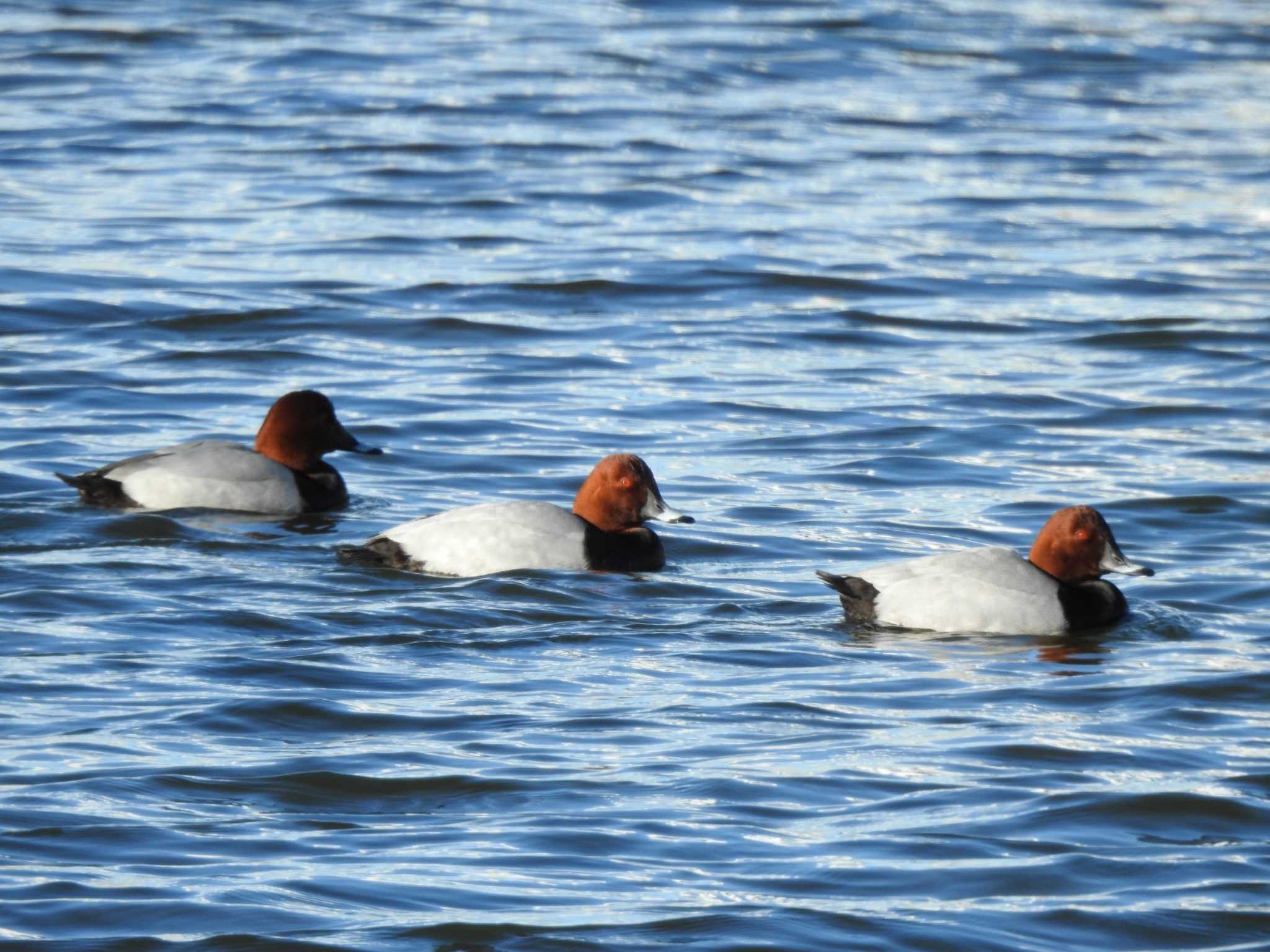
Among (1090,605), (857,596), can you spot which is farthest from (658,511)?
(1090,605)

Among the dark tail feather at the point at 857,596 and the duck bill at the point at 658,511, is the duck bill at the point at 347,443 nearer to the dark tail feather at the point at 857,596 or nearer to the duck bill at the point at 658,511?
the duck bill at the point at 658,511

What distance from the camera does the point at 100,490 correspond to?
10.0 metres

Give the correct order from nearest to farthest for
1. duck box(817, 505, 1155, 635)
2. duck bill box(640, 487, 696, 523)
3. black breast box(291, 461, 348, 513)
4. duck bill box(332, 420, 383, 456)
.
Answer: duck box(817, 505, 1155, 635) → duck bill box(640, 487, 696, 523) → black breast box(291, 461, 348, 513) → duck bill box(332, 420, 383, 456)

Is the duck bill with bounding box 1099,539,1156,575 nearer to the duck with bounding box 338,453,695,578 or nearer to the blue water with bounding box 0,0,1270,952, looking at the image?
the blue water with bounding box 0,0,1270,952

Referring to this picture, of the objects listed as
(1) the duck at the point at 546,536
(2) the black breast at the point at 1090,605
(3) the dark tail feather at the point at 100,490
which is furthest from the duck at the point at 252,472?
(2) the black breast at the point at 1090,605

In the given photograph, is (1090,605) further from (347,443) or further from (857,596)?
(347,443)

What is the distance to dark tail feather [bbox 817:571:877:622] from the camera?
8539mm

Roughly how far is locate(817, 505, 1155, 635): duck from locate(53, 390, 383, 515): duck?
116 inches

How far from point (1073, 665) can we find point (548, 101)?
15452 millimetres

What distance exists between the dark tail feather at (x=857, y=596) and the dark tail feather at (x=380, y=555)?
1725mm

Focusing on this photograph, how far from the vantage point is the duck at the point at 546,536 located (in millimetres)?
9078

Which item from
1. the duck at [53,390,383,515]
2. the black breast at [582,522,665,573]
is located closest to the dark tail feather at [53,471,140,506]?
the duck at [53,390,383,515]

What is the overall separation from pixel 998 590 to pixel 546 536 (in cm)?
A: 190

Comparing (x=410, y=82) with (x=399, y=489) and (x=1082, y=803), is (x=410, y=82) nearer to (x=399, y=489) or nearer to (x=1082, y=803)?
(x=399, y=489)
